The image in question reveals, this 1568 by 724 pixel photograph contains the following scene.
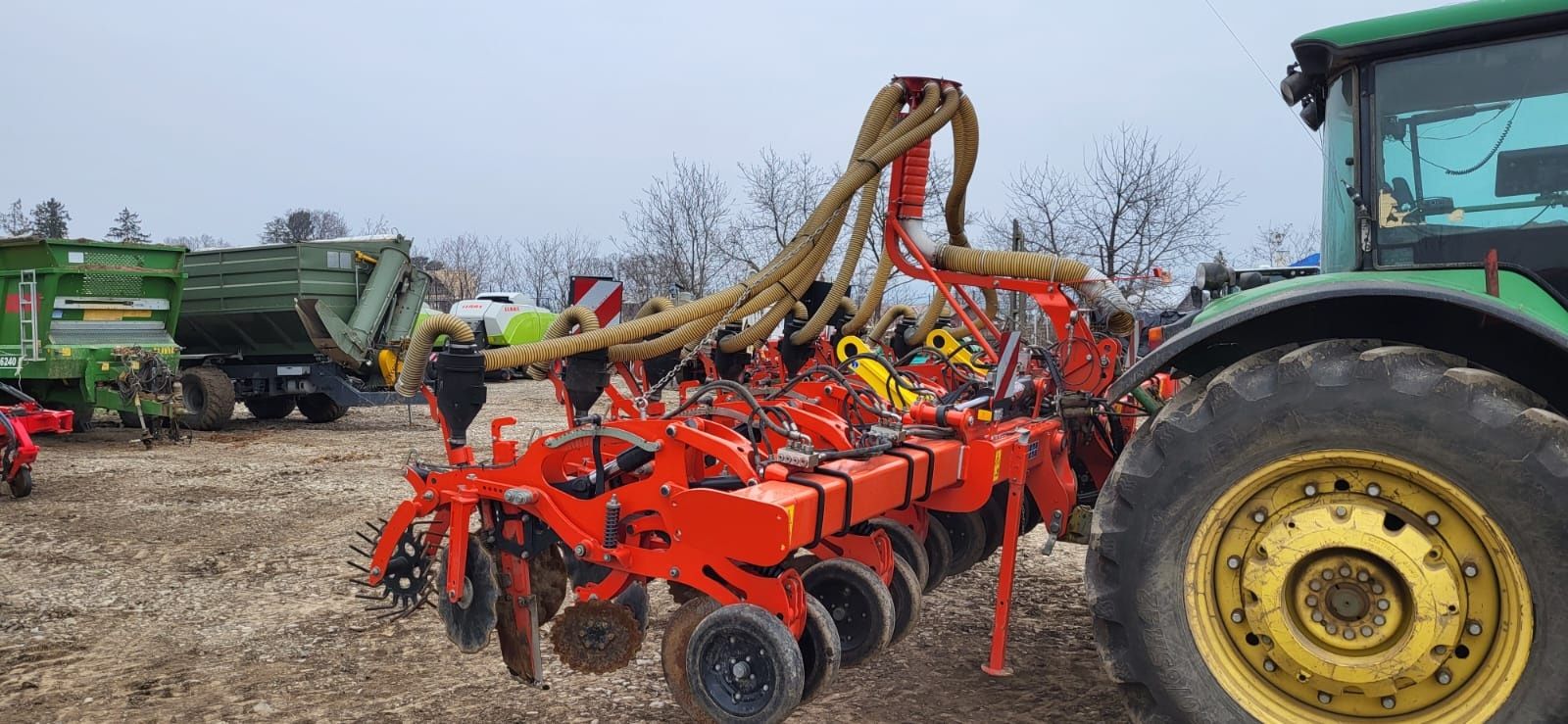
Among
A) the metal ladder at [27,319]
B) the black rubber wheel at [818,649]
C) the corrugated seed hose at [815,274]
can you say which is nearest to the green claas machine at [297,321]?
the metal ladder at [27,319]

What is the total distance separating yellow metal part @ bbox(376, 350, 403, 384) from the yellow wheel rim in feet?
39.8

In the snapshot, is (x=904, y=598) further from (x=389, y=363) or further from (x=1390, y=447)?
(x=389, y=363)

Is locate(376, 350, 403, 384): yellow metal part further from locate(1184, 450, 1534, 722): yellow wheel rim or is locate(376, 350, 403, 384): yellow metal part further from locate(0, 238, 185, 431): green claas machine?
locate(1184, 450, 1534, 722): yellow wheel rim

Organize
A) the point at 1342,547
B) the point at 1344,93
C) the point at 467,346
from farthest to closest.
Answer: the point at 467,346, the point at 1344,93, the point at 1342,547

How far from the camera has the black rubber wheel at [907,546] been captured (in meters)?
4.51

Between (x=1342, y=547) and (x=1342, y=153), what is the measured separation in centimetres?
121

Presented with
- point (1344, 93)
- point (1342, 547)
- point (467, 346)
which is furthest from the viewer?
point (467, 346)

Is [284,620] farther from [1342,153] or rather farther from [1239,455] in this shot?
[1342,153]

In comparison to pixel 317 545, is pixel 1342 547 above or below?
above

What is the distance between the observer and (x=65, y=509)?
772 cm

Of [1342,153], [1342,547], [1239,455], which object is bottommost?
[1342,547]

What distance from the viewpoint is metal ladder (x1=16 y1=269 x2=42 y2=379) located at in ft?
36.8

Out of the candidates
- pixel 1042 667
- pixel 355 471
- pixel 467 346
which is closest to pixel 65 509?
pixel 355 471

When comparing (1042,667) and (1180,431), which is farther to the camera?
(1042,667)
